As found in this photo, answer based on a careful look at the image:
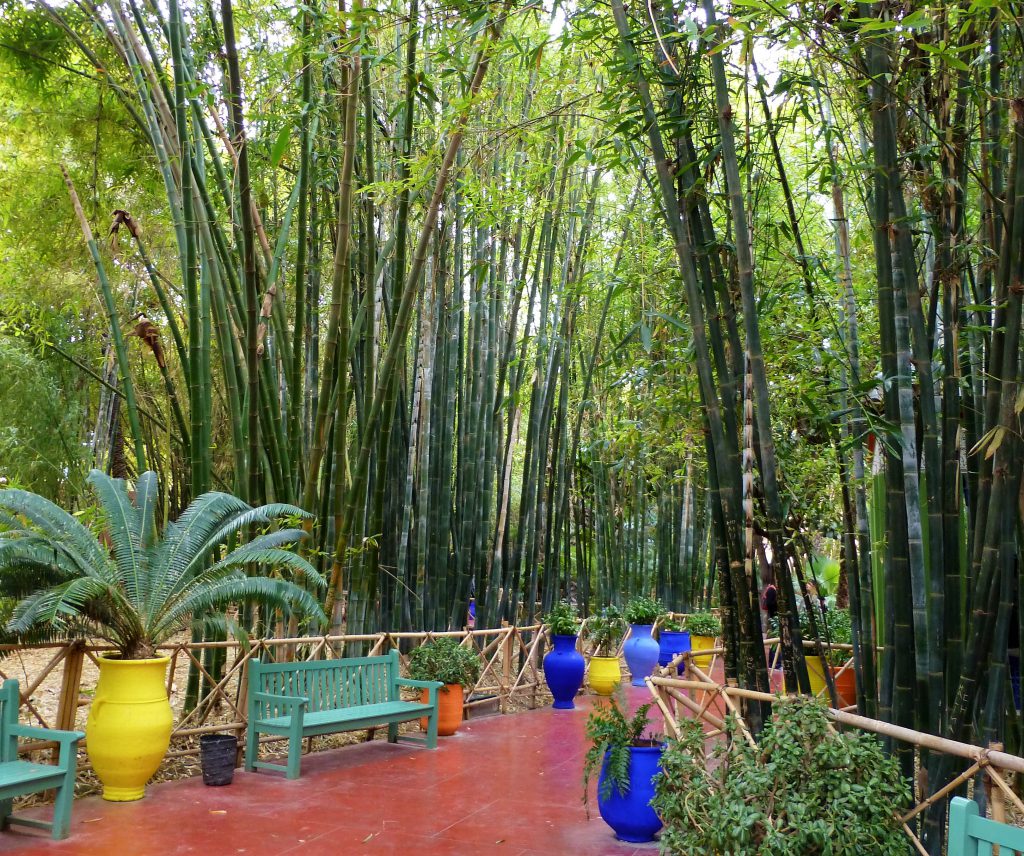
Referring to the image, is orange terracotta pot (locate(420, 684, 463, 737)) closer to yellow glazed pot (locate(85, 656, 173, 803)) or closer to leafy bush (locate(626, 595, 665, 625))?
yellow glazed pot (locate(85, 656, 173, 803))

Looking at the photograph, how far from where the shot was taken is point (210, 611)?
12.6 ft

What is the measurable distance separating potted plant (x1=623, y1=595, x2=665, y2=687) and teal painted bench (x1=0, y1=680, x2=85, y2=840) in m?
5.03

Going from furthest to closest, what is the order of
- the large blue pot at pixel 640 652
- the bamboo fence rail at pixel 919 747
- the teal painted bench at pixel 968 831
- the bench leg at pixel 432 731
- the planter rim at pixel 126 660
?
the large blue pot at pixel 640 652 < the bench leg at pixel 432 731 < the planter rim at pixel 126 660 < the bamboo fence rail at pixel 919 747 < the teal painted bench at pixel 968 831

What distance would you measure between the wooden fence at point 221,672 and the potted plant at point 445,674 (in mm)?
161

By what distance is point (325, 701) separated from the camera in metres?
4.61

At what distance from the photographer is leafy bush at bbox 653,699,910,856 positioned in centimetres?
204

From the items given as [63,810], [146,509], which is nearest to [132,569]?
[146,509]

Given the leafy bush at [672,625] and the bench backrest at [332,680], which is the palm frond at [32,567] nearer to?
the bench backrest at [332,680]

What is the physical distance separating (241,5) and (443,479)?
10.4ft

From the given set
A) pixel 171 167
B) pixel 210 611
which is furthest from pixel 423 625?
pixel 171 167

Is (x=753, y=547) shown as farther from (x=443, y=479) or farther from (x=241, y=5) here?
(x=241, y=5)

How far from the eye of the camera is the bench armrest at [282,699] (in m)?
4.17

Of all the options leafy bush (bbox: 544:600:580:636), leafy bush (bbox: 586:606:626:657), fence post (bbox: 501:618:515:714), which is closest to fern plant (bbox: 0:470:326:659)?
fence post (bbox: 501:618:515:714)

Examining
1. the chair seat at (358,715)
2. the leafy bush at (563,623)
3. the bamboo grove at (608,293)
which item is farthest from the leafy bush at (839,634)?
the chair seat at (358,715)
